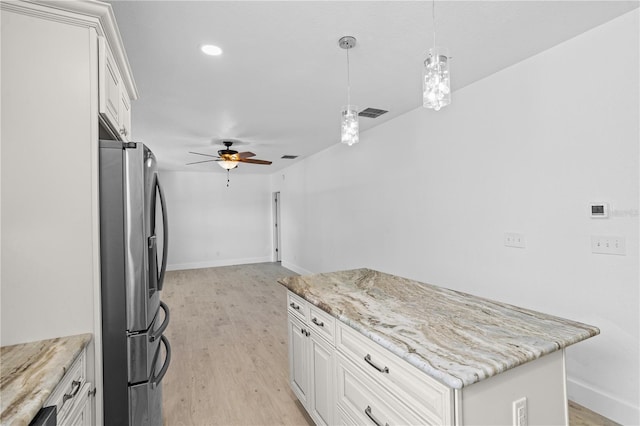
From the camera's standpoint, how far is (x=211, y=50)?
2.31m

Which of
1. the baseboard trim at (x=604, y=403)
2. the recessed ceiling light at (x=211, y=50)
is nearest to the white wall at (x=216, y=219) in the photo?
the recessed ceiling light at (x=211, y=50)

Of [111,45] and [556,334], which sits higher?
[111,45]

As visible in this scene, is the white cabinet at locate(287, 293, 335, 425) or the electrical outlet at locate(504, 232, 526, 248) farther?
the electrical outlet at locate(504, 232, 526, 248)

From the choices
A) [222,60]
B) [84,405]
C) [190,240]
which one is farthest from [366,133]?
[190,240]

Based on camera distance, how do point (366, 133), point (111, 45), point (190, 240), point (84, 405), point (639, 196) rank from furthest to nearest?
point (190, 240)
point (366, 133)
point (639, 196)
point (111, 45)
point (84, 405)

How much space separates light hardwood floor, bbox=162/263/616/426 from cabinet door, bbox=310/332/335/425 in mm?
350

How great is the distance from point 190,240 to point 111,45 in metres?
7.12

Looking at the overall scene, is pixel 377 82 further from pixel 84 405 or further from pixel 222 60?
pixel 84 405

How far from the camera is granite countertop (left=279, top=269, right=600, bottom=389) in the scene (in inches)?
42.4

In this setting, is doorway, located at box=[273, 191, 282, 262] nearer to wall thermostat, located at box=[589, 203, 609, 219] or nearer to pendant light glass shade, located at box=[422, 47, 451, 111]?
wall thermostat, located at box=[589, 203, 609, 219]

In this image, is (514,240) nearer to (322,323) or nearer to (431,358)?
(322,323)

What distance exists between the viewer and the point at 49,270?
4.47ft

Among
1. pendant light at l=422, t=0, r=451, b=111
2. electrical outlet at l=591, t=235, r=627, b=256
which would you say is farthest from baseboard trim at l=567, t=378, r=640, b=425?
pendant light at l=422, t=0, r=451, b=111

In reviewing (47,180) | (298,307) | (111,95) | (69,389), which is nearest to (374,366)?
(298,307)
